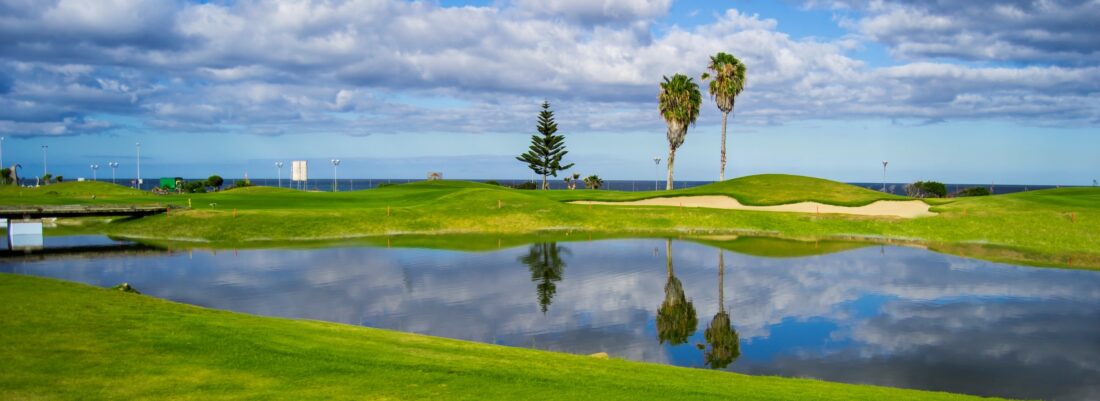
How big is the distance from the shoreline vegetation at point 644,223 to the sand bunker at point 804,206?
3.18 feet

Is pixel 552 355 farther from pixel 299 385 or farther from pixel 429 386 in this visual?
pixel 299 385

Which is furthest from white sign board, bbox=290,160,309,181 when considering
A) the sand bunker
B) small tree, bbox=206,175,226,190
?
the sand bunker

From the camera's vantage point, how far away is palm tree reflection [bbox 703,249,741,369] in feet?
64.8

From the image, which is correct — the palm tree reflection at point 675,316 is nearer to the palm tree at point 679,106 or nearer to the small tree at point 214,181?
the palm tree at point 679,106

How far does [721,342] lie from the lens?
71.9 ft

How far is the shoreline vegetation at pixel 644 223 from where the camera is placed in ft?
155

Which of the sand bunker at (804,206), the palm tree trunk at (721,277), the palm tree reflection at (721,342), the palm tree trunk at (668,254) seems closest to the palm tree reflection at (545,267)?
the palm tree trunk at (668,254)

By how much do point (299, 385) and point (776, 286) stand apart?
24.6 m

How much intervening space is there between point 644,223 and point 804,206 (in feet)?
56.7

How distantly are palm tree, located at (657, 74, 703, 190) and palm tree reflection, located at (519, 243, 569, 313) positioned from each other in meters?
54.5

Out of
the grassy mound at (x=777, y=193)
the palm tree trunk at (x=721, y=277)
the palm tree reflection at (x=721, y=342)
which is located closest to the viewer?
the palm tree reflection at (x=721, y=342)

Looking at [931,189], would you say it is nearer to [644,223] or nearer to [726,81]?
[726,81]

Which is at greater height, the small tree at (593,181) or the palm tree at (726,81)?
the palm tree at (726,81)

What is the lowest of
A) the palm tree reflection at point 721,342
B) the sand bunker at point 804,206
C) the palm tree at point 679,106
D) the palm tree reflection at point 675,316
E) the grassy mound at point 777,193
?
the palm tree reflection at point 721,342
